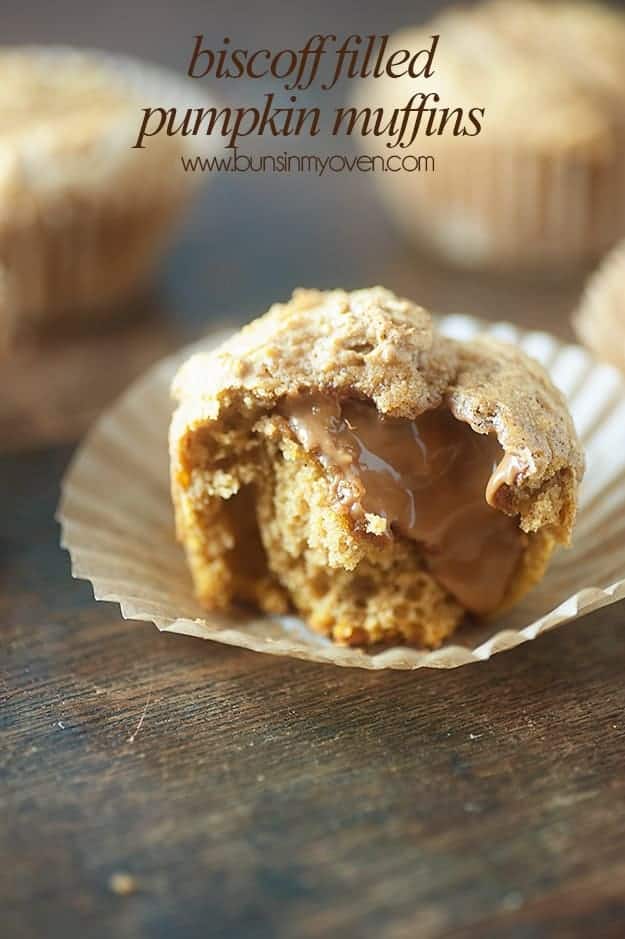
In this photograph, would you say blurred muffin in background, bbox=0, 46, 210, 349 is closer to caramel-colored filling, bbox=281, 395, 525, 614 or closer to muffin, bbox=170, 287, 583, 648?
muffin, bbox=170, 287, 583, 648

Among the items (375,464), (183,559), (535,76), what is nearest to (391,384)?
(375,464)

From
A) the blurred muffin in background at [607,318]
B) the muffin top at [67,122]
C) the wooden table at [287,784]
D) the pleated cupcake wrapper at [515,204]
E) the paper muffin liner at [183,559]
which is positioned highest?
the muffin top at [67,122]

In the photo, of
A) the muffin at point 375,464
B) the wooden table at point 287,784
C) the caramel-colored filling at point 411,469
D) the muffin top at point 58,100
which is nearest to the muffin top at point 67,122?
the muffin top at point 58,100

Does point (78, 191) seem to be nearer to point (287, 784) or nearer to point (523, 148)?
point (523, 148)

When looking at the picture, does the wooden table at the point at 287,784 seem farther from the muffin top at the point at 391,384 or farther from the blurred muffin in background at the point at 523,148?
the blurred muffin in background at the point at 523,148

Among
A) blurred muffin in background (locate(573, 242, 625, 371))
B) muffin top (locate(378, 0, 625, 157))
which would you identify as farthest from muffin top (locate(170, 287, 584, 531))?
muffin top (locate(378, 0, 625, 157))
